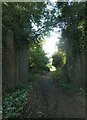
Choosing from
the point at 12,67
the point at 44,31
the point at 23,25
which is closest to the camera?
the point at 23,25

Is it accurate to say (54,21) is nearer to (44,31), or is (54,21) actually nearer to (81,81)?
(44,31)

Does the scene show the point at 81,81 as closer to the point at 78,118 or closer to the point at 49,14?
the point at 49,14

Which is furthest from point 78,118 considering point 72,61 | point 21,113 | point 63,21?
point 72,61

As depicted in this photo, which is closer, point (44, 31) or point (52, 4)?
point (52, 4)

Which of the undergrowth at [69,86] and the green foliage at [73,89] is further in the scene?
the undergrowth at [69,86]

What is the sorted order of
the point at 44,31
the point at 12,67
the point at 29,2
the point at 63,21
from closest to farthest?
1. the point at 29,2
2. the point at 12,67
3. the point at 63,21
4. the point at 44,31

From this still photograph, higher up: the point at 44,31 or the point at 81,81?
the point at 44,31

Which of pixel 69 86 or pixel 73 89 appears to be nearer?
pixel 73 89

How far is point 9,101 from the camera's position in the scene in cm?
995

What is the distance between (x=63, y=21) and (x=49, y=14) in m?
1.07

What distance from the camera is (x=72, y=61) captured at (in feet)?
64.9

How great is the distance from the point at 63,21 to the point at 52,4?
1.72 metres

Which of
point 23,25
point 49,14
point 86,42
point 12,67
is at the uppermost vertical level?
point 49,14

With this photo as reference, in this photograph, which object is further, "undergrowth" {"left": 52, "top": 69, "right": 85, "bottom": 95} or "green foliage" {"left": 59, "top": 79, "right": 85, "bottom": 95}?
"undergrowth" {"left": 52, "top": 69, "right": 85, "bottom": 95}
